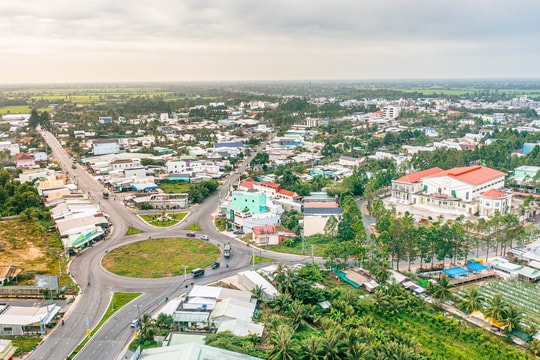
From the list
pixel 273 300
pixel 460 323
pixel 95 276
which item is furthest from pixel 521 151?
pixel 95 276

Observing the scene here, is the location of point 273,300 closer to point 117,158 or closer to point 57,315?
point 57,315

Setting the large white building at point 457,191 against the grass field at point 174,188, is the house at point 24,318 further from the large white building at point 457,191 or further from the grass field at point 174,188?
the large white building at point 457,191

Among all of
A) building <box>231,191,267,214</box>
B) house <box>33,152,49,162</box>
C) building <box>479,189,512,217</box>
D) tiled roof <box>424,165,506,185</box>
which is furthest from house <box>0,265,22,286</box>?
house <box>33,152,49,162</box>

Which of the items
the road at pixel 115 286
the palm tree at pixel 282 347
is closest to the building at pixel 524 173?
the road at pixel 115 286

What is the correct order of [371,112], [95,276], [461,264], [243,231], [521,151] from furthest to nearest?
[371,112] < [521,151] < [243,231] < [461,264] < [95,276]

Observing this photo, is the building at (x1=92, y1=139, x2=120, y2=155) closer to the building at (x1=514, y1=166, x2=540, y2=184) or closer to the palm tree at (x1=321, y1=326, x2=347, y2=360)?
the building at (x1=514, y1=166, x2=540, y2=184)

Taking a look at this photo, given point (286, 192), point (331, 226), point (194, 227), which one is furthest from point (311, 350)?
point (286, 192)

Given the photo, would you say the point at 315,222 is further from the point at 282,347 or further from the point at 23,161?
the point at 23,161
